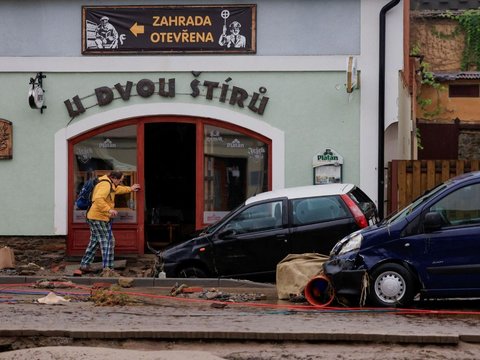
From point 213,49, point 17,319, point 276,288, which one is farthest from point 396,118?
point 17,319

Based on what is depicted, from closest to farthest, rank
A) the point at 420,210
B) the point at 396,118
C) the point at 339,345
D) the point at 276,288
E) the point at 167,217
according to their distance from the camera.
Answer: the point at 339,345 → the point at 420,210 → the point at 276,288 → the point at 396,118 → the point at 167,217

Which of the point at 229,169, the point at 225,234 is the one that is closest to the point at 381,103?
the point at 229,169

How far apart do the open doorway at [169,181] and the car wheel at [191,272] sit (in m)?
3.04

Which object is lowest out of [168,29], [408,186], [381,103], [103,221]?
[103,221]

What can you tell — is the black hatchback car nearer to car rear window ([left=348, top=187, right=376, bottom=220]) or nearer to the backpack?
car rear window ([left=348, top=187, right=376, bottom=220])

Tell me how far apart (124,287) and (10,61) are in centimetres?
510

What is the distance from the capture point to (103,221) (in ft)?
51.5

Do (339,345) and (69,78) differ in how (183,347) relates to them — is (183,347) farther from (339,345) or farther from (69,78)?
(69,78)

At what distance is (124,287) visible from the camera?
14.3 m

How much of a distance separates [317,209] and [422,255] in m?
3.02

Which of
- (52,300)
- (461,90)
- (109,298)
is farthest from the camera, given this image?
(461,90)

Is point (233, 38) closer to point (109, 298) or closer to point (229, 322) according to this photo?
point (109, 298)

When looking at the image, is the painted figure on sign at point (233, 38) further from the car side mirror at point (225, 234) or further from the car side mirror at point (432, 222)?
the car side mirror at point (432, 222)

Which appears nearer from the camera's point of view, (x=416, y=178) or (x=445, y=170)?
(x=445, y=170)
